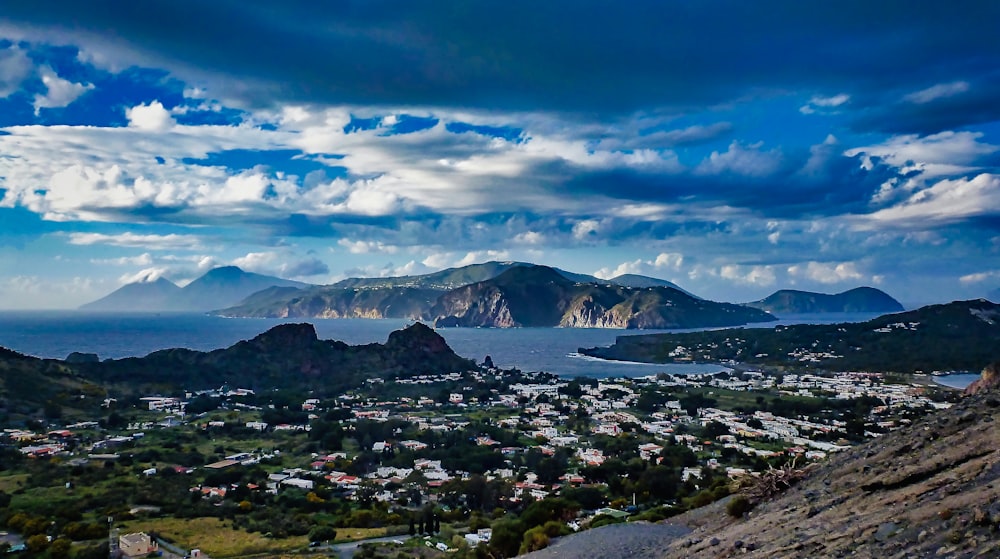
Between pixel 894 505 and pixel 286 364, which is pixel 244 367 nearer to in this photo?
pixel 286 364

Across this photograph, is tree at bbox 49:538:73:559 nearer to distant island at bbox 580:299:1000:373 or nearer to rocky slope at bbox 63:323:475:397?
rocky slope at bbox 63:323:475:397

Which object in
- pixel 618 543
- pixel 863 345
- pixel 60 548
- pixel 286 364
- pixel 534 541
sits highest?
pixel 286 364

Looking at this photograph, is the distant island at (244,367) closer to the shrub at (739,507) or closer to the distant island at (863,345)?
the distant island at (863,345)

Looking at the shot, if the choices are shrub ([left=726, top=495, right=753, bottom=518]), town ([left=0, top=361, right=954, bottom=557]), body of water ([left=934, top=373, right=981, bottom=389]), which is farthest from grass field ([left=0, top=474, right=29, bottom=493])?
body of water ([left=934, top=373, right=981, bottom=389])

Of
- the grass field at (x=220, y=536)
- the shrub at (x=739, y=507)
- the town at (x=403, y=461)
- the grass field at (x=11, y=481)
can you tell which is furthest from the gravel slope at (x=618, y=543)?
the grass field at (x=11, y=481)

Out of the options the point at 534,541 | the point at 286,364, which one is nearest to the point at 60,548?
the point at 534,541

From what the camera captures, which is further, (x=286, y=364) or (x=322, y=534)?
(x=286, y=364)
